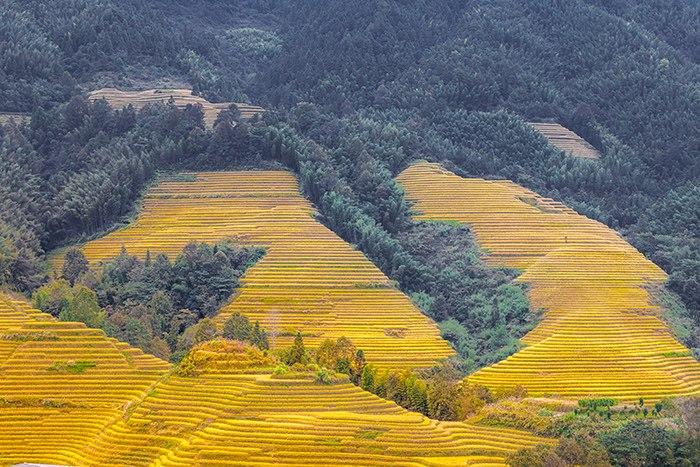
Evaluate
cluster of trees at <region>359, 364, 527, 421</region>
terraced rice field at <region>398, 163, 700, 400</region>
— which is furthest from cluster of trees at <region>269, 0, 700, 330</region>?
cluster of trees at <region>359, 364, 527, 421</region>

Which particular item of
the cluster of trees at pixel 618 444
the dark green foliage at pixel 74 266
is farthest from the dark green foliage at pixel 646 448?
the dark green foliage at pixel 74 266

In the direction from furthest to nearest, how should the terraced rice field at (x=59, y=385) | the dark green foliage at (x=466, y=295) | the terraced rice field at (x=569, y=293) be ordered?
the dark green foliage at (x=466, y=295), the terraced rice field at (x=569, y=293), the terraced rice field at (x=59, y=385)

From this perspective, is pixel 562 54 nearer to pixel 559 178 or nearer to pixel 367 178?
pixel 559 178

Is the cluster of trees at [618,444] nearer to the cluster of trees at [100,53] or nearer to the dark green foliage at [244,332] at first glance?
the dark green foliage at [244,332]

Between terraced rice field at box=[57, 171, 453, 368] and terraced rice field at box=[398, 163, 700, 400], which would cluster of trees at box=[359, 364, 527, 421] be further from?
terraced rice field at box=[57, 171, 453, 368]

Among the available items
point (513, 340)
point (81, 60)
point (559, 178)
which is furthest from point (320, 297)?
point (81, 60)
